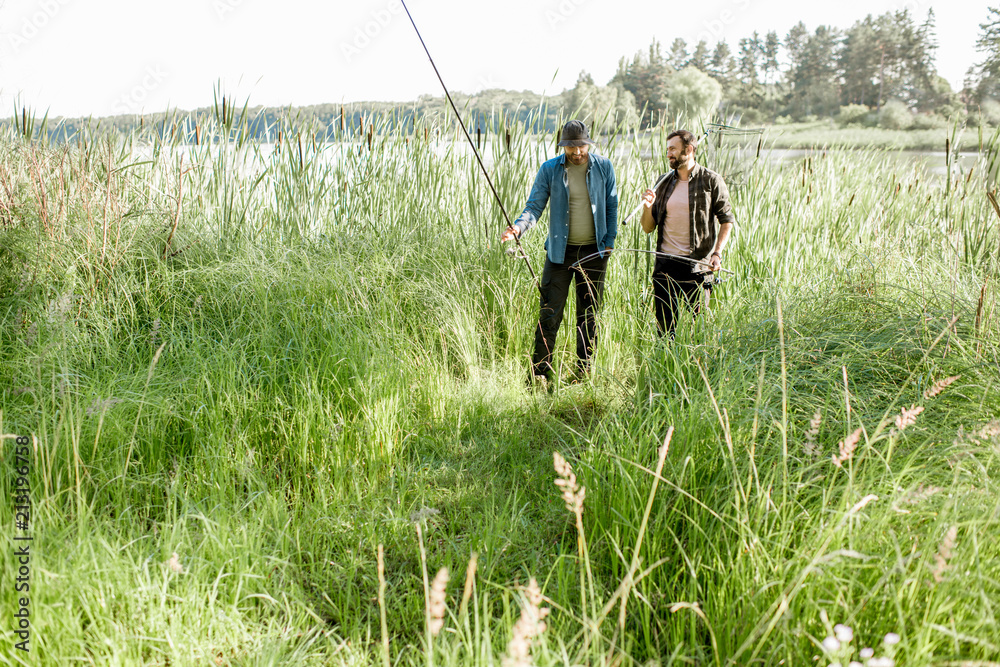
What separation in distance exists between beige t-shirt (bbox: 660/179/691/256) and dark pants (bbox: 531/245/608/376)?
0.42 metres

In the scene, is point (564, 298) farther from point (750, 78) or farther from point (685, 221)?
point (750, 78)

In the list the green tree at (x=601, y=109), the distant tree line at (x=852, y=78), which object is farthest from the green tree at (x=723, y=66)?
the green tree at (x=601, y=109)

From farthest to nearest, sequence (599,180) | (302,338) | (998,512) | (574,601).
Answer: (599,180) < (302,338) < (574,601) < (998,512)

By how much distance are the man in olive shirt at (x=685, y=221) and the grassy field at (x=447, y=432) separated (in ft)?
0.98

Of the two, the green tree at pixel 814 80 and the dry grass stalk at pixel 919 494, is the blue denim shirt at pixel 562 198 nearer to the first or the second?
the dry grass stalk at pixel 919 494

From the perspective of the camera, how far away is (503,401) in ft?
10.5

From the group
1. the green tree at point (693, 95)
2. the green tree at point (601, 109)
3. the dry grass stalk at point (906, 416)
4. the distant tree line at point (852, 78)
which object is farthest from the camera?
the distant tree line at point (852, 78)

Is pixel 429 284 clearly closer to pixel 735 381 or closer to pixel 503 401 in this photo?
pixel 503 401

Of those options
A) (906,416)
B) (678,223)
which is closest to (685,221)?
(678,223)

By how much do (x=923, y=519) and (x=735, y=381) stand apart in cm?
Result: 79

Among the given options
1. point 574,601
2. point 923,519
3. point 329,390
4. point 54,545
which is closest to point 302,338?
point 329,390

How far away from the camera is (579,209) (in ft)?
12.2

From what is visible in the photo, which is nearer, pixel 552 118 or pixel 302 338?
pixel 302 338

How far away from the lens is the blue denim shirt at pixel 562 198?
3.63 m
